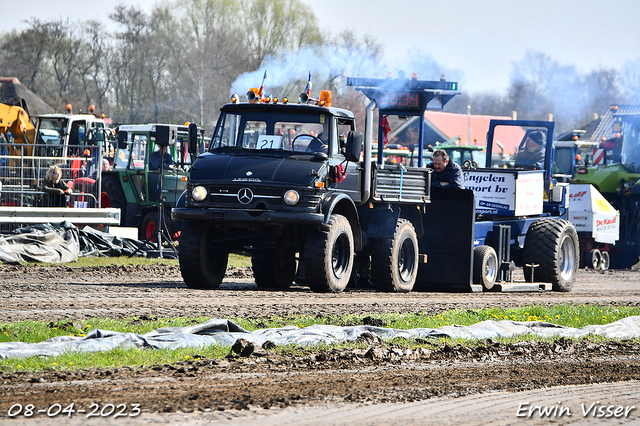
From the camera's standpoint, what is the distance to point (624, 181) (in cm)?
2359

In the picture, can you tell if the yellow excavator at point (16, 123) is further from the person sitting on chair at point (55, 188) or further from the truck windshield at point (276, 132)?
the truck windshield at point (276, 132)

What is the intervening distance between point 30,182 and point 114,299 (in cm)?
946

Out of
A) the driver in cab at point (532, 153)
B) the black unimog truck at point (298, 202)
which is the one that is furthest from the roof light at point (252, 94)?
the driver in cab at point (532, 153)

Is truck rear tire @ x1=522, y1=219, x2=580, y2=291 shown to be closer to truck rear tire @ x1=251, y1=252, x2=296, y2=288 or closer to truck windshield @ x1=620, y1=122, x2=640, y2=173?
truck rear tire @ x1=251, y1=252, x2=296, y2=288

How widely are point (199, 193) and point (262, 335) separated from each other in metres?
4.30

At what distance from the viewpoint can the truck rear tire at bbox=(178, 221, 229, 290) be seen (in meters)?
11.7

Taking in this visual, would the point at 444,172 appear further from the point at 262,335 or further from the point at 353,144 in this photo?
the point at 262,335

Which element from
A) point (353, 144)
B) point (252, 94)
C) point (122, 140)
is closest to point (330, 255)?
point (353, 144)

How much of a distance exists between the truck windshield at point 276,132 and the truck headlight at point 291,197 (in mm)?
954

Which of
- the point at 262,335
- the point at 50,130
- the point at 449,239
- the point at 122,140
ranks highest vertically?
the point at 50,130

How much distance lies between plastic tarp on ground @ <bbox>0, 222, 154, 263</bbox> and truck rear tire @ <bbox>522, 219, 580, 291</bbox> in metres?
7.56

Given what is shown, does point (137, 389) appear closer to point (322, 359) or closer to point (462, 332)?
point (322, 359)

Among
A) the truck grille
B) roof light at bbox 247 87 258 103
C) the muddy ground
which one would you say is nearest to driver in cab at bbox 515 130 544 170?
the muddy ground

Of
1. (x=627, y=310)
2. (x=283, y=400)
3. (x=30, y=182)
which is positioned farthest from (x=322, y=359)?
(x=30, y=182)
